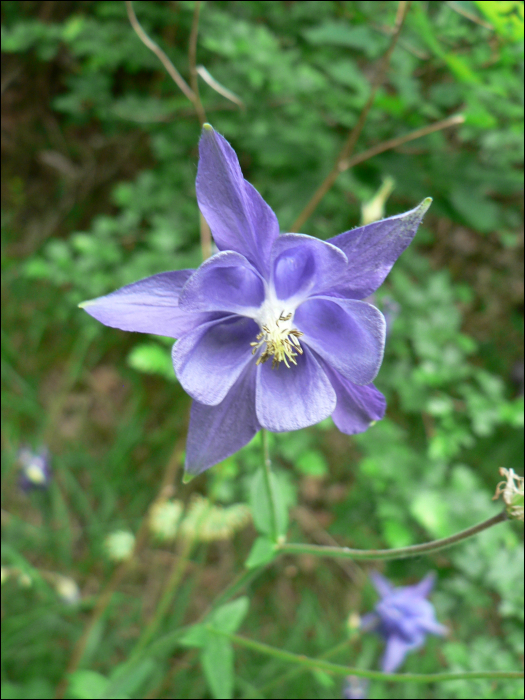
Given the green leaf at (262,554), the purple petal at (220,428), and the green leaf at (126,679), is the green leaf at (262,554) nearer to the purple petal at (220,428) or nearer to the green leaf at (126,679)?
the purple petal at (220,428)

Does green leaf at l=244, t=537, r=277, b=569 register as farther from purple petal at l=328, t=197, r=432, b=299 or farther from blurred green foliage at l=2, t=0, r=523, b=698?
purple petal at l=328, t=197, r=432, b=299

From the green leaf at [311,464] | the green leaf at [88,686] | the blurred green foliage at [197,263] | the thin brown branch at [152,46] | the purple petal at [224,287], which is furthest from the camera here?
the green leaf at [311,464]

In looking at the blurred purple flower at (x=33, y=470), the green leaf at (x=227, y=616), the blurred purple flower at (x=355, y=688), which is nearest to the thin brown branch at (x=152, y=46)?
the blurred purple flower at (x=33, y=470)

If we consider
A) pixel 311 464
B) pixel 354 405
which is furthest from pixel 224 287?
pixel 311 464

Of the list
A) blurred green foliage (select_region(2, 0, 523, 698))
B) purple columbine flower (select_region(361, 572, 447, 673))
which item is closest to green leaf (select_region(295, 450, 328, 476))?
blurred green foliage (select_region(2, 0, 523, 698))

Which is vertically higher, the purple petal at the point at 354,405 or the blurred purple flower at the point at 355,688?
the purple petal at the point at 354,405

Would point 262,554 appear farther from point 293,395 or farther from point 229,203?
point 229,203
